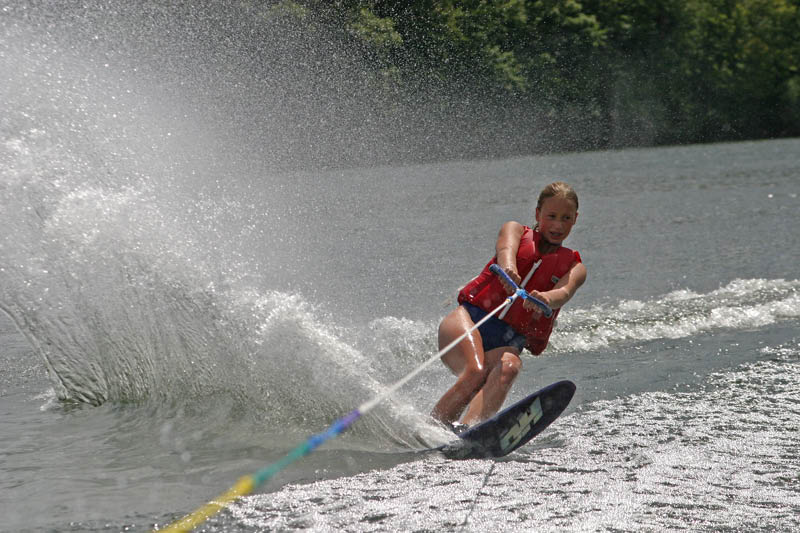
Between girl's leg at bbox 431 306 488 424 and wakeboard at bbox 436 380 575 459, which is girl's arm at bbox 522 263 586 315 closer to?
girl's leg at bbox 431 306 488 424

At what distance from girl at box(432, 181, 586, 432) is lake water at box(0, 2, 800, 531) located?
308 mm

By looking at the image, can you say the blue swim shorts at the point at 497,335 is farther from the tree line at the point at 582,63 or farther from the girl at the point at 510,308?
the tree line at the point at 582,63

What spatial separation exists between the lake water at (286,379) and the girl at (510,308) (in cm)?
31

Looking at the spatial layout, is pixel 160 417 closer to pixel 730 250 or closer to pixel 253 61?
pixel 730 250

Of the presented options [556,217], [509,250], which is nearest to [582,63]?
[556,217]

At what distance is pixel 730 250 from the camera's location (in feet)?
40.4

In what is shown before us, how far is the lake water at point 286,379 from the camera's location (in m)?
3.95

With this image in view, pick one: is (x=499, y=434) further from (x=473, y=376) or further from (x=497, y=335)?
A: (x=497, y=335)

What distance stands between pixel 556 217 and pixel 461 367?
0.92m

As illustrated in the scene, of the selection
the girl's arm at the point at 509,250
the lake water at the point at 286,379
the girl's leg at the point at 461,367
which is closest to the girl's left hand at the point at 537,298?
the girl's arm at the point at 509,250

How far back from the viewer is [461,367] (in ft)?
16.5

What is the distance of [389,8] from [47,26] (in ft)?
56.3

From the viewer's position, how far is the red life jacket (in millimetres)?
5094

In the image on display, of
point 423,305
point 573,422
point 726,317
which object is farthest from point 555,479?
point 423,305
